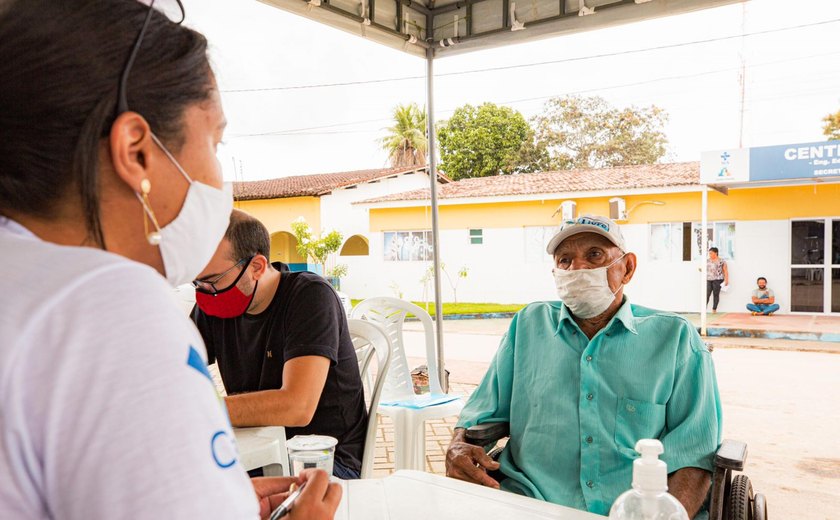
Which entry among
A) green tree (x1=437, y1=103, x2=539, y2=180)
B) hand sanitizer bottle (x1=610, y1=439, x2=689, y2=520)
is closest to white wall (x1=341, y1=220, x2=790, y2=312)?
hand sanitizer bottle (x1=610, y1=439, x2=689, y2=520)

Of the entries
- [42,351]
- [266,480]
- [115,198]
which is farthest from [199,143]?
[266,480]

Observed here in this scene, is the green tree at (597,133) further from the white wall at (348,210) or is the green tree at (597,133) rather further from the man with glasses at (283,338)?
the man with glasses at (283,338)

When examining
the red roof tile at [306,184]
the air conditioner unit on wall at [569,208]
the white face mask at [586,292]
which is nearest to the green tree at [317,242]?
the red roof tile at [306,184]

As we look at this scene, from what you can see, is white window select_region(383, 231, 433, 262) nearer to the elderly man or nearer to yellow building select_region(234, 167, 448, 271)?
yellow building select_region(234, 167, 448, 271)

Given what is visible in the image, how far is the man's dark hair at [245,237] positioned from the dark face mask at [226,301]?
0.06 metres

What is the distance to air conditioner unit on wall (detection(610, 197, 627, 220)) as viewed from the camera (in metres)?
15.1

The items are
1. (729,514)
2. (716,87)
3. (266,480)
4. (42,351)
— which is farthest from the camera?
(716,87)

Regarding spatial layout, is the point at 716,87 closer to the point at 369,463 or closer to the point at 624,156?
the point at 624,156

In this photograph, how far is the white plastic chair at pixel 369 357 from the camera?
7.97 feet

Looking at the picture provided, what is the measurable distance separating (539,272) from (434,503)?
625 inches

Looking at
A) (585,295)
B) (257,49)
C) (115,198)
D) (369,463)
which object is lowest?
(369,463)

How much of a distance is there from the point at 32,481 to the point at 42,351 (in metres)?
0.10

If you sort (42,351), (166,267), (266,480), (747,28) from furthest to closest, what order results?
(747,28), (266,480), (166,267), (42,351)

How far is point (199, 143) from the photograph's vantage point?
2.34ft
